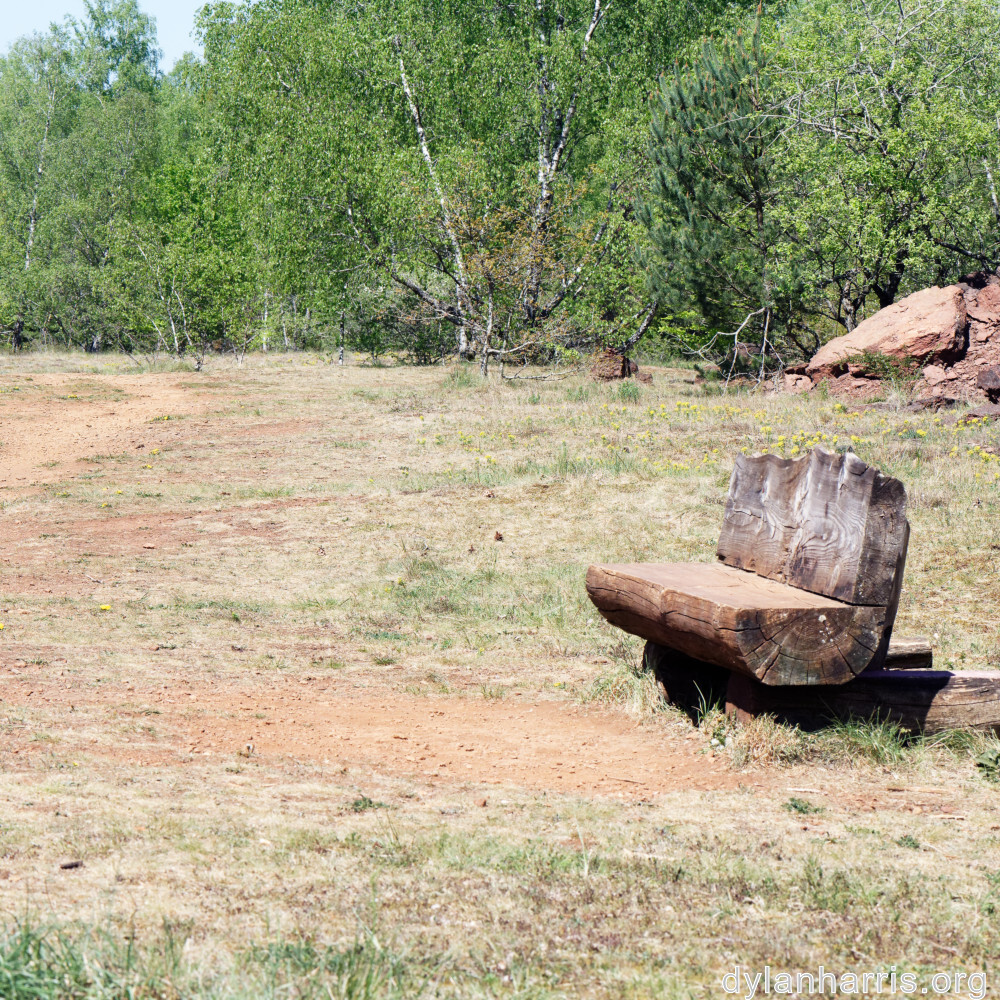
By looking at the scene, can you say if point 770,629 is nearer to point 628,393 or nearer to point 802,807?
point 802,807

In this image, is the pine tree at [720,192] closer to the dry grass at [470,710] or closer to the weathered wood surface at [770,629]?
the dry grass at [470,710]

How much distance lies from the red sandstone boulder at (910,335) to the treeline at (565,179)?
3.26 ft

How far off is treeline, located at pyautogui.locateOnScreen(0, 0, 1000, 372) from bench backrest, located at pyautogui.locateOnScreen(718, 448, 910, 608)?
1235 centimetres

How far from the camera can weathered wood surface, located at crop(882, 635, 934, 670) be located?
5.38m

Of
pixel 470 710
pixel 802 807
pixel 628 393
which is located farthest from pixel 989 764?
pixel 628 393

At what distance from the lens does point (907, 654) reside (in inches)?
212

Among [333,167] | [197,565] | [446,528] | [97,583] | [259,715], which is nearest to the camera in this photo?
[259,715]

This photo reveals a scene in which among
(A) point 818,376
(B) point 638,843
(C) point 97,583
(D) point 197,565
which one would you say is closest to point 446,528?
(D) point 197,565

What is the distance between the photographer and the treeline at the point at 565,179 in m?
16.9

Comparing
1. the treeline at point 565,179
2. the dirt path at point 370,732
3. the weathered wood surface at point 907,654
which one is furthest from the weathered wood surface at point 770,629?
the treeline at point 565,179

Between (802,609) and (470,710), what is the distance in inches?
84.5

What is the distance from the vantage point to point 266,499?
1210 centimetres

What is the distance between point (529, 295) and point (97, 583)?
14.6 m

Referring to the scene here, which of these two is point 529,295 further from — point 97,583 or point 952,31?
point 97,583
